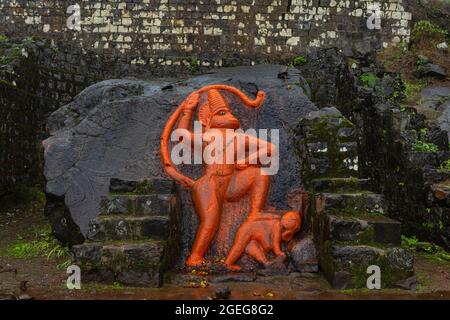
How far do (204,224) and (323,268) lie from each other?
157cm

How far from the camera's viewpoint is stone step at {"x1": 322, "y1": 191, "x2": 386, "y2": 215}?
6.82 m

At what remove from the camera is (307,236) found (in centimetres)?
715

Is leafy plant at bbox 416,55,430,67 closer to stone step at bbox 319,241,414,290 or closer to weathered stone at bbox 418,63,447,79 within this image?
weathered stone at bbox 418,63,447,79

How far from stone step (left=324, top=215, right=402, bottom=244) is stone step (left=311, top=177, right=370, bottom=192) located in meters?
0.64

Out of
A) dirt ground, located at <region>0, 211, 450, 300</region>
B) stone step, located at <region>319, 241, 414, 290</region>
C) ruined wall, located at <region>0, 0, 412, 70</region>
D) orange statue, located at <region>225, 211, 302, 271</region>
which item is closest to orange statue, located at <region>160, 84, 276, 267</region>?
orange statue, located at <region>225, 211, 302, 271</region>

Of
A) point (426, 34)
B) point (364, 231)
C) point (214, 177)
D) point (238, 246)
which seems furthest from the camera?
point (426, 34)

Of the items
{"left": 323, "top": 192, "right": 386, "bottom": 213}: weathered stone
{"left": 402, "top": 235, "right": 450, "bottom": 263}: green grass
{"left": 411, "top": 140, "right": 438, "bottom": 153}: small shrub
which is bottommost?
{"left": 402, "top": 235, "right": 450, "bottom": 263}: green grass

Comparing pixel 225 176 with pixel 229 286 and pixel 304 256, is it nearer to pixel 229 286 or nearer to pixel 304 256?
pixel 304 256

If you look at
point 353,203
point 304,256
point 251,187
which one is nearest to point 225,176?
point 251,187

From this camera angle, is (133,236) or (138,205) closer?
(133,236)

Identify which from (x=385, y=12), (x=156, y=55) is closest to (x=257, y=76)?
(x=156, y=55)

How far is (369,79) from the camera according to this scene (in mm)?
11906

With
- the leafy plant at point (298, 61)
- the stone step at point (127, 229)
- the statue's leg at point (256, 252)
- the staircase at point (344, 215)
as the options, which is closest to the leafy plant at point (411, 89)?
the leafy plant at point (298, 61)

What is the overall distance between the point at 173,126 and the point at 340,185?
2.46 metres
